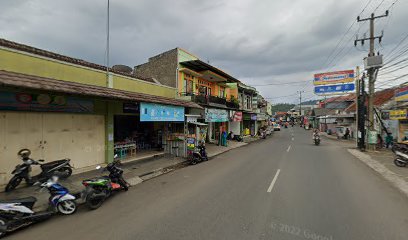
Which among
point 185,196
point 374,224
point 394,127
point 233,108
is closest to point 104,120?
point 185,196

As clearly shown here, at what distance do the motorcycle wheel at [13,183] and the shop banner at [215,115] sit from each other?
1263 centimetres

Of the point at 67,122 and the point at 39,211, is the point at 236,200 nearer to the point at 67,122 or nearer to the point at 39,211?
the point at 39,211

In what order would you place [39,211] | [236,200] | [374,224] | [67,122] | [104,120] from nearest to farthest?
1. [374,224]
2. [39,211]
3. [236,200]
4. [67,122]
5. [104,120]

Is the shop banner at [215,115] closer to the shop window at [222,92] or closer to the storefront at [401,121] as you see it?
the shop window at [222,92]

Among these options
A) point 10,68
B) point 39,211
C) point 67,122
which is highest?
point 10,68

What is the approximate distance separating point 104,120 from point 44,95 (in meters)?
2.99

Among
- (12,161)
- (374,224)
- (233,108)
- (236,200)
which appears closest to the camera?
(374,224)

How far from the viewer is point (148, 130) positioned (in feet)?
51.4

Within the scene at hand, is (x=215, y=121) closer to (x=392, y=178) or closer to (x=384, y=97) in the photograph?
(x=392, y=178)

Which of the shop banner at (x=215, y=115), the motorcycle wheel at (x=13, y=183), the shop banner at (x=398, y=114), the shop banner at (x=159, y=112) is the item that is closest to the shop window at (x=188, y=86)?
the shop banner at (x=215, y=115)

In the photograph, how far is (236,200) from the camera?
588 cm

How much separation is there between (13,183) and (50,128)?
7.56ft

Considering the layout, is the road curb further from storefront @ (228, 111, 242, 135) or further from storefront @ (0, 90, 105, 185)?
storefront @ (228, 111, 242, 135)

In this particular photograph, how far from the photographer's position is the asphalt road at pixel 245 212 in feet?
13.7
